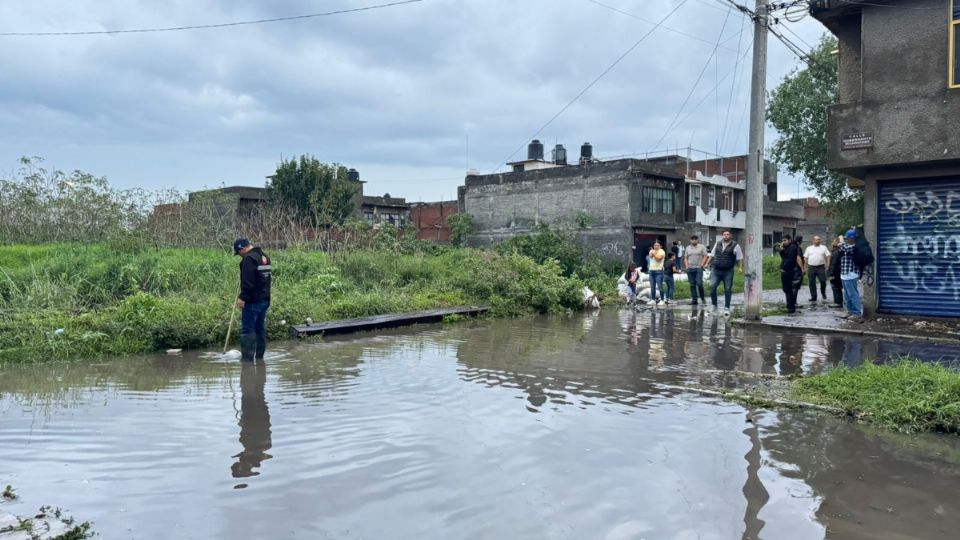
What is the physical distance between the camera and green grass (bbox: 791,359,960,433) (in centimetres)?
600

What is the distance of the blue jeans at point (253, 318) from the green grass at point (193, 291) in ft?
5.85

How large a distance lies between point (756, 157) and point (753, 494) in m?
10.7

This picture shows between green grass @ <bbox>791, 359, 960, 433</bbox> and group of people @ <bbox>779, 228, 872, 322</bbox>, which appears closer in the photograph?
green grass @ <bbox>791, 359, 960, 433</bbox>

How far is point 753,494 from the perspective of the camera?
463cm

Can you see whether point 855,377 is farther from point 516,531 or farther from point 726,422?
point 516,531

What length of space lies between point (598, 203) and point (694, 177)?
30.7 ft

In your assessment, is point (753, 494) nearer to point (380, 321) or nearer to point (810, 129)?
point (380, 321)

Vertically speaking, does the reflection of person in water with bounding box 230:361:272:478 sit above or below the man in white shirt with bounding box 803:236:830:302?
below

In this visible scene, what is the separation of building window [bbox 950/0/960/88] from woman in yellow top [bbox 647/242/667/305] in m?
7.45

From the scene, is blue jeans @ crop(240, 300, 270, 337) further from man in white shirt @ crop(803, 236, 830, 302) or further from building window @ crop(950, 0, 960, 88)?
man in white shirt @ crop(803, 236, 830, 302)

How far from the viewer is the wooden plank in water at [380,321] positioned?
12.4 m

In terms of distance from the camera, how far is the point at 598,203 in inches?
1339

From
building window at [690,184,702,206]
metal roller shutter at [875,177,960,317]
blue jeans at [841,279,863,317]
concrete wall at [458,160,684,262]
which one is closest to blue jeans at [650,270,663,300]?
blue jeans at [841,279,863,317]

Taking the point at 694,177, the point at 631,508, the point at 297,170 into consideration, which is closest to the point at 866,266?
the point at 631,508
